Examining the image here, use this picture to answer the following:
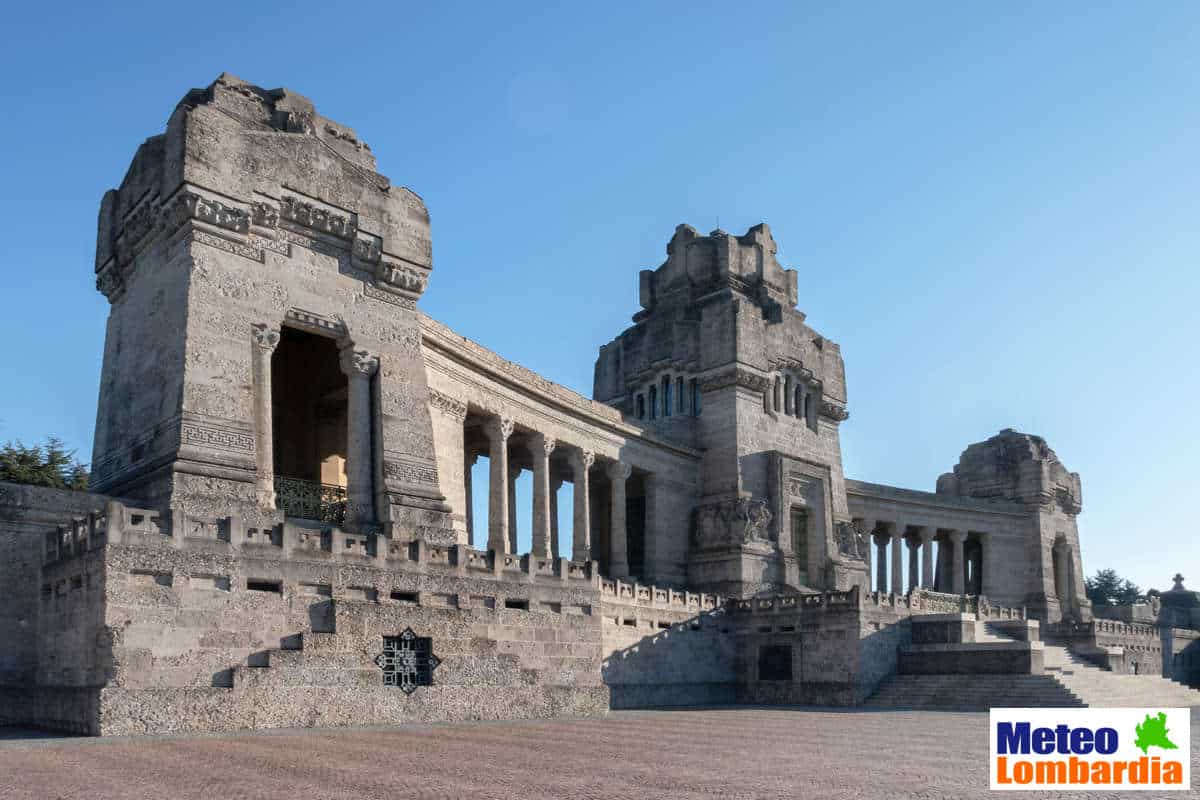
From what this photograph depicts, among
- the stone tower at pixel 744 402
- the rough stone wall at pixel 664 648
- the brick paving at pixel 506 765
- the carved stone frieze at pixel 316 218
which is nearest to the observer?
the brick paving at pixel 506 765

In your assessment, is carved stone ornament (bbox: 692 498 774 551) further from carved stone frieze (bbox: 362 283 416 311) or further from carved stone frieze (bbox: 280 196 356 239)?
carved stone frieze (bbox: 280 196 356 239)

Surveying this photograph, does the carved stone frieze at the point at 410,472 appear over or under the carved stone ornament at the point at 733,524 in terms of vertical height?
over

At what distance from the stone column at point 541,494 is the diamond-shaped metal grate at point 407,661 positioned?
19.1 metres

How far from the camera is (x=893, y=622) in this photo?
4412 cm

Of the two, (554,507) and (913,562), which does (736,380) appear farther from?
(913,562)

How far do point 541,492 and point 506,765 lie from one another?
30.7m

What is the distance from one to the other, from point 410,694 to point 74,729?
7.05 metres

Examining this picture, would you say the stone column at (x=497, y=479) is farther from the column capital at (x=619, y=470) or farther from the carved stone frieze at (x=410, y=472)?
the carved stone frieze at (x=410, y=472)

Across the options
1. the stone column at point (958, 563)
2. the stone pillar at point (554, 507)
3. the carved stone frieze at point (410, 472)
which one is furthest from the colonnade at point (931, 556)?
the carved stone frieze at point (410, 472)

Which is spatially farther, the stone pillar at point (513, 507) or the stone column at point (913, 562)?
the stone column at point (913, 562)

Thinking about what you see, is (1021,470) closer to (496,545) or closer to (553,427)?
(553,427)

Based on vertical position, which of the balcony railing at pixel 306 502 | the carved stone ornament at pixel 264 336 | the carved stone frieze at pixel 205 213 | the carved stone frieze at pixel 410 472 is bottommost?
the balcony railing at pixel 306 502

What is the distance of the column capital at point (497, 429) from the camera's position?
45281 mm

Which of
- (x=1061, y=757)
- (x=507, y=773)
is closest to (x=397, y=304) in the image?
(x=507, y=773)
